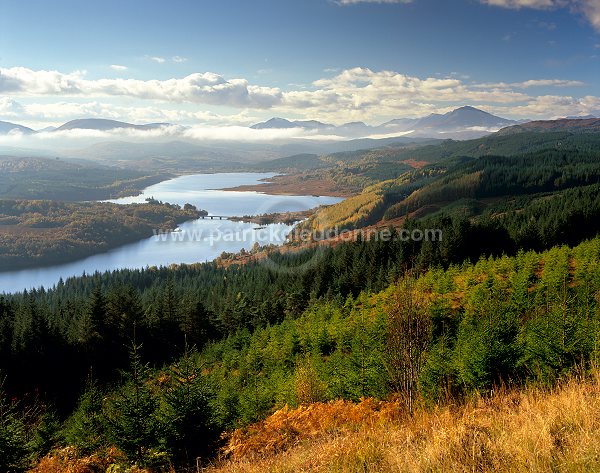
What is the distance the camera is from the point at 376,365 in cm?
1580

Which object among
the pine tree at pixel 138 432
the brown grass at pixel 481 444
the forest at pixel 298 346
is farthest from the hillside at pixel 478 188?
the brown grass at pixel 481 444

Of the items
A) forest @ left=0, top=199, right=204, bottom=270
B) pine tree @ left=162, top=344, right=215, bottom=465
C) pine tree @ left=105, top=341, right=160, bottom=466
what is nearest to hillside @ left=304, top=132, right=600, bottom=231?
forest @ left=0, top=199, right=204, bottom=270

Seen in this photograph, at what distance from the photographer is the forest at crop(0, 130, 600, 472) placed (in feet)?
33.7

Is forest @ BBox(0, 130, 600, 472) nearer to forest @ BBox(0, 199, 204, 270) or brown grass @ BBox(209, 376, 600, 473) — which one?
brown grass @ BBox(209, 376, 600, 473)

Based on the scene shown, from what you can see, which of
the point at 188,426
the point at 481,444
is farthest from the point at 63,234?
the point at 481,444

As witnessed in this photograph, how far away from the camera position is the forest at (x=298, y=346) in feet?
33.7

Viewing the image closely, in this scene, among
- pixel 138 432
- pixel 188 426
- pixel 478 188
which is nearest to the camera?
pixel 188 426

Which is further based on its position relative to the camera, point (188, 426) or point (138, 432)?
point (138, 432)

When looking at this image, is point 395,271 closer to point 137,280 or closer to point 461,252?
point 461,252

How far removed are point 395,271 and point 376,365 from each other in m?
29.6

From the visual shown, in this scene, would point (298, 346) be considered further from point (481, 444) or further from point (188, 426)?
point (481, 444)

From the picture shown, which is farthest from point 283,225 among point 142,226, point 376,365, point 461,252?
point 376,365

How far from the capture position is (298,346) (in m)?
28.6

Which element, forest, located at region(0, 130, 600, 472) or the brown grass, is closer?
the brown grass
